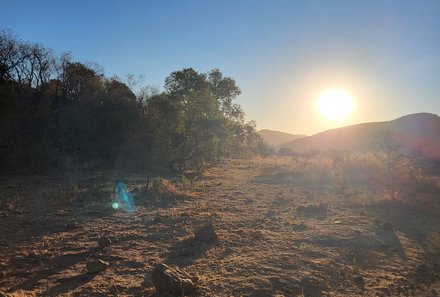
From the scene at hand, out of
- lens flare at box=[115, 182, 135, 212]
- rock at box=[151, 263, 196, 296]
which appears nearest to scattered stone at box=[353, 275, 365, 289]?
rock at box=[151, 263, 196, 296]

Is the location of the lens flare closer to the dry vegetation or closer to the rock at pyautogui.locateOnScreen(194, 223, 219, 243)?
the dry vegetation

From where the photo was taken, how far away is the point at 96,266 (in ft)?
19.9

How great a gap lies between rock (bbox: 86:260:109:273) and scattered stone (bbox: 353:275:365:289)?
402cm

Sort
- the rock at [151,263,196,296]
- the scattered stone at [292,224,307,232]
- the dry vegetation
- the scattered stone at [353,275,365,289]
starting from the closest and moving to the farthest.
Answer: the rock at [151,263,196,296] → the dry vegetation → the scattered stone at [353,275,365,289] → the scattered stone at [292,224,307,232]

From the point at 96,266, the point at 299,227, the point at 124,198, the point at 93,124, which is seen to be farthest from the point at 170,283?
the point at 93,124

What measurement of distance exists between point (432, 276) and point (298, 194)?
311 inches

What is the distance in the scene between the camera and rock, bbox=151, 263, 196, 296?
5168 mm

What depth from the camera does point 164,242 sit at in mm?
7785

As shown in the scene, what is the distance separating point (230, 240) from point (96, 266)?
287cm

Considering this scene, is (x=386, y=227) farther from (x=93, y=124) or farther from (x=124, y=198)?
(x=93, y=124)

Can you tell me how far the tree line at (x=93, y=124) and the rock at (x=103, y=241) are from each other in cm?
1082

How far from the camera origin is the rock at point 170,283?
5168mm

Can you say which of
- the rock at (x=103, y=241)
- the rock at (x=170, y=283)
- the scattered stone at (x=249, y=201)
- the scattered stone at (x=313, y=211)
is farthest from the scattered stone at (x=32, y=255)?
the scattered stone at (x=249, y=201)

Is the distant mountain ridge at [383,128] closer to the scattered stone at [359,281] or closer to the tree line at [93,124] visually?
the tree line at [93,124]
